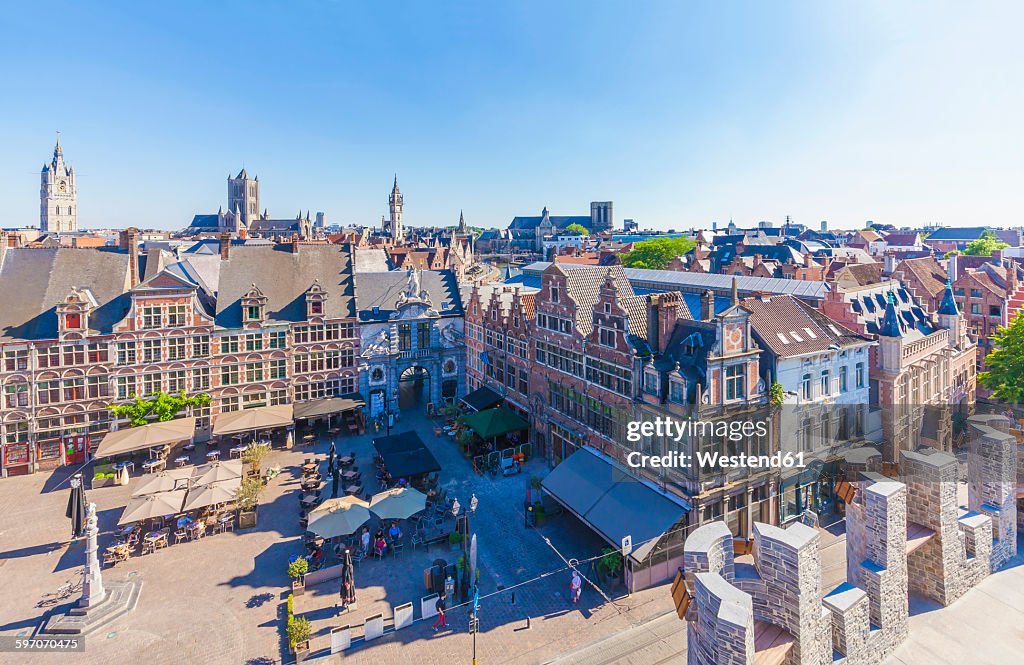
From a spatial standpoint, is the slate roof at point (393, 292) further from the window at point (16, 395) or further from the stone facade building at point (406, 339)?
the window at point (16, 395)

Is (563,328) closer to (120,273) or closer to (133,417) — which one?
(133,417)

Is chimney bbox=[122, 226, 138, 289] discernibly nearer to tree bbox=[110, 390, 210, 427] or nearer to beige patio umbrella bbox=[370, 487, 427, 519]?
tree bbox=[110, 390, 210, 427]

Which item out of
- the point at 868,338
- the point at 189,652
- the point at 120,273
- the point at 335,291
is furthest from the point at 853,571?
the point at 120,273

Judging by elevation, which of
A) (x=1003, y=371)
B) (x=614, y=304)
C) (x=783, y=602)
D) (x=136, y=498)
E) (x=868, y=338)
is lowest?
(x=136, y=498)

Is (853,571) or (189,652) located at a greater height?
(853,571)

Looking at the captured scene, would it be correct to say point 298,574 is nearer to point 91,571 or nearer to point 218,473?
point 91,571

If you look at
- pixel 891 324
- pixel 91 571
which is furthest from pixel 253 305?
pixel 891 324

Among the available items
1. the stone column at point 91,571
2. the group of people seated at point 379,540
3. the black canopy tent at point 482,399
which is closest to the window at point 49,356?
the stone column at point 91,571
